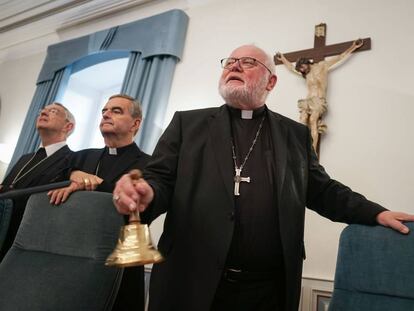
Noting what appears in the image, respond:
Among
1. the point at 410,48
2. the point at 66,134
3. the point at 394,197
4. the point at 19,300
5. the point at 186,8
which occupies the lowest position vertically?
the point at 19,300

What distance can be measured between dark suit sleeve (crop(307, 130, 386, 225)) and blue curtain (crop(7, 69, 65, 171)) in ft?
11.2

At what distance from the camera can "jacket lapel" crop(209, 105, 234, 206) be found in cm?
140

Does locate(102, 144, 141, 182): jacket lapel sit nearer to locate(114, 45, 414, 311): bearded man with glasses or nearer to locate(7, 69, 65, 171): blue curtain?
locate(114, 45, 414, 311): bearded man with glasses

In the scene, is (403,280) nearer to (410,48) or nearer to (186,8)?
(410,48)

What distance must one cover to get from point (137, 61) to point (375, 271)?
125 inches

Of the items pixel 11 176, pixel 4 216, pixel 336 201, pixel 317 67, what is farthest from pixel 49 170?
pixel 317 67

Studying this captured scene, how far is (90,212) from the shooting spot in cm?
141

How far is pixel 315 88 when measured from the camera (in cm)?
266

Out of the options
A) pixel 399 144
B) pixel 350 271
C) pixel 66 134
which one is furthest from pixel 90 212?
pixel 399 144

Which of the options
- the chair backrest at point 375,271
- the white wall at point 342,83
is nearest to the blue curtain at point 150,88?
the white wall at point 342,83

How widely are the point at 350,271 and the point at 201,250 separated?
51 cm

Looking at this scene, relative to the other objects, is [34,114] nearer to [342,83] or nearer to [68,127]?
[68,127]

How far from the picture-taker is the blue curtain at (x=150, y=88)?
10.7 feet

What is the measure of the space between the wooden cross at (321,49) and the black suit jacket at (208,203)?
4.78 ft
